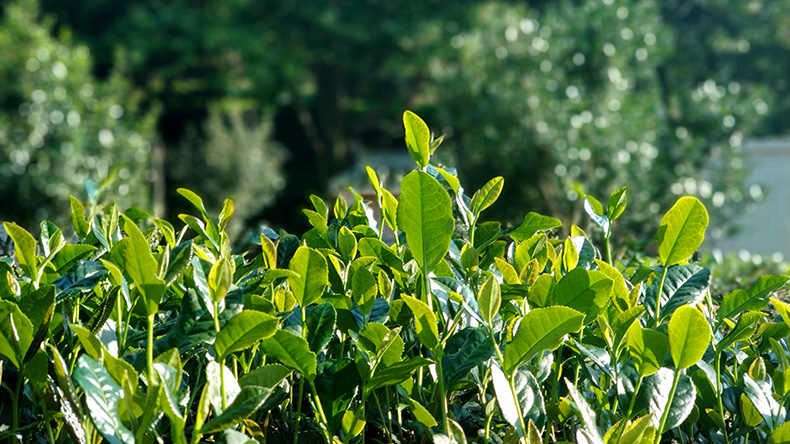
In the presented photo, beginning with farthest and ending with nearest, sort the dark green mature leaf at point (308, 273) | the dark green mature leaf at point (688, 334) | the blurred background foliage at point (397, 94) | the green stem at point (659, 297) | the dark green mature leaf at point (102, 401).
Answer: the blurred background foliage at point (397, 94)
the green stem at point (659, 297)
the dark green mature leaf at point (308, 273)
the dark green mature leaf at point (688, 334)
the dark green mature leaf at point (102, 401)

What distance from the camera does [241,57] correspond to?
18.9m

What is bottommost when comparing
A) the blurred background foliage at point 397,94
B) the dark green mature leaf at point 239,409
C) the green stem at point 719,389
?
the blurred background foliage at point 397,94

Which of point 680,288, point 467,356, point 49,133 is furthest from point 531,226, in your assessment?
point 49,133

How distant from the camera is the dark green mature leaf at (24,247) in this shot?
1249 mm

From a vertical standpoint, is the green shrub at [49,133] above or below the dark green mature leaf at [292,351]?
below

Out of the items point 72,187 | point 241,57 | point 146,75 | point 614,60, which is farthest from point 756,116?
point 146,75

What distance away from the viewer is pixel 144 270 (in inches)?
40.3

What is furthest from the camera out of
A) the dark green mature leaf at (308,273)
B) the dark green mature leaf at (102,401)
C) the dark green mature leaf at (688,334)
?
the dark green mature leaf at (308,273)

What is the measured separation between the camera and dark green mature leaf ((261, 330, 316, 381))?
3.62 feet

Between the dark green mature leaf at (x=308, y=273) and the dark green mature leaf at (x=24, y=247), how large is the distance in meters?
0.41

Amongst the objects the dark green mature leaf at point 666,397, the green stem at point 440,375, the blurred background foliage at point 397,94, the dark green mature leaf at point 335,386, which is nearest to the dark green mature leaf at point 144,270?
the dark green mature leaf at point 335,386

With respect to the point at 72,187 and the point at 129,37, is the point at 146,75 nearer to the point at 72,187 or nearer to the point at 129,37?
the point at 129,37

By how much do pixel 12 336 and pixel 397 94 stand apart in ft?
63.9

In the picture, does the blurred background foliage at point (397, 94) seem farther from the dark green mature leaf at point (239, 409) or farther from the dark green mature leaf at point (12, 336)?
the dark green mature leaf at point (12, 336)
